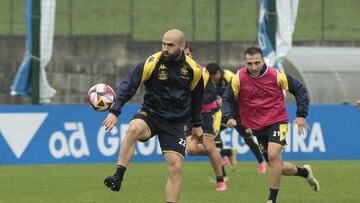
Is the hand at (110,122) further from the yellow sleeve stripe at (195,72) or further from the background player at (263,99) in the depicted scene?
the background player at (263,99)

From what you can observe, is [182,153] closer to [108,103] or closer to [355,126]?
[108,103]

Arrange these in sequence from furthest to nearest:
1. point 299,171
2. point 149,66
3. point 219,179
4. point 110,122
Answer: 1. point 219,179
2. point 299,171
3. point 149,66
4. point 110,122

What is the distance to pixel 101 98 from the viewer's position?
39.8ft

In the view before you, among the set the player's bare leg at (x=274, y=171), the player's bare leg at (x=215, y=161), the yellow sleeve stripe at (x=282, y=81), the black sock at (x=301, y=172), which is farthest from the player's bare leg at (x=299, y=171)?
the player's bare leg at (x=215, y=161)

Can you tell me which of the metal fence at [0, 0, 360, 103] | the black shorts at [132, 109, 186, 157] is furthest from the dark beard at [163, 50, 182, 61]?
the metal fence at [0, 0, 360, 103]

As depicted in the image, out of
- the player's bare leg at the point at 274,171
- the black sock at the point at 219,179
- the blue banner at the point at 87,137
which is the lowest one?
the blue banner at the point at 87,137

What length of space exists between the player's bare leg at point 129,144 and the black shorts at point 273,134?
2110 millimetres

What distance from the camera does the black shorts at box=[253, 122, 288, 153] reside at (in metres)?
12.1

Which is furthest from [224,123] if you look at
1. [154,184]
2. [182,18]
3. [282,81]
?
[182,18]

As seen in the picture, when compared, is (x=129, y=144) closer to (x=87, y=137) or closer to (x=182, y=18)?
(x=87, y=137)

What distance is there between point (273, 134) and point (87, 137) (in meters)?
8.72

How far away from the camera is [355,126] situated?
2166 centimetres

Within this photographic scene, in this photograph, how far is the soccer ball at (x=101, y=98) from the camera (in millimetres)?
12008

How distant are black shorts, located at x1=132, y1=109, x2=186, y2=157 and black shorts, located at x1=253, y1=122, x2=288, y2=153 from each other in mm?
1727
